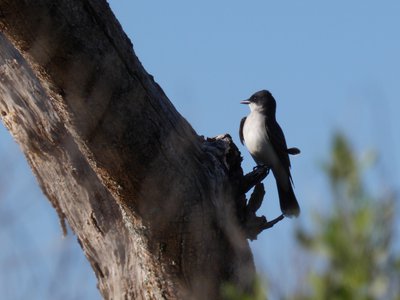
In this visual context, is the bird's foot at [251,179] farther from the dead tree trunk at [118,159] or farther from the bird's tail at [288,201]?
the bird's tail at [288,201]

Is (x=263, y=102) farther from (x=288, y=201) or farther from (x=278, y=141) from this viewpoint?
(x=288, y=201)

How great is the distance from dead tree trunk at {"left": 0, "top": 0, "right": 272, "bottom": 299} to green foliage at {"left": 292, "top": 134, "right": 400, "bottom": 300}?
2766 millimetres

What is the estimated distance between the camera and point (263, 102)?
32.8ft

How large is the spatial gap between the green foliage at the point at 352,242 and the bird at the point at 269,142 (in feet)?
20.0

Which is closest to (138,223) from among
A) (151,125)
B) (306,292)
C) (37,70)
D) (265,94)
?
(151,125)

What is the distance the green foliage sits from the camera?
2.22 meters

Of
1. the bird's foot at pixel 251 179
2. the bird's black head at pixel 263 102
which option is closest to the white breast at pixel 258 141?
the bird's black head at pixel 263 102

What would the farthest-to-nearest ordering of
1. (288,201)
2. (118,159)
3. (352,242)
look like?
(288,201) < (118,159) < (352,242)

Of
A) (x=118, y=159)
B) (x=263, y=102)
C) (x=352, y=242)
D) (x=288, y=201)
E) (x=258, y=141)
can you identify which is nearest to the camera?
(x=352, y=242)

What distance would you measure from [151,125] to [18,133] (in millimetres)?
1338

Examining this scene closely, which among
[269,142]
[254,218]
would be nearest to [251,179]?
[254,218]

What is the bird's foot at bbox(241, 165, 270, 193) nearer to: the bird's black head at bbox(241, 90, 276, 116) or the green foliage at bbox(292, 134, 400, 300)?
the green foliage at bbox(292, 134, 400, 300)

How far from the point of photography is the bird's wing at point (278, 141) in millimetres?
9070

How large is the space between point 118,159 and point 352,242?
119 inches
